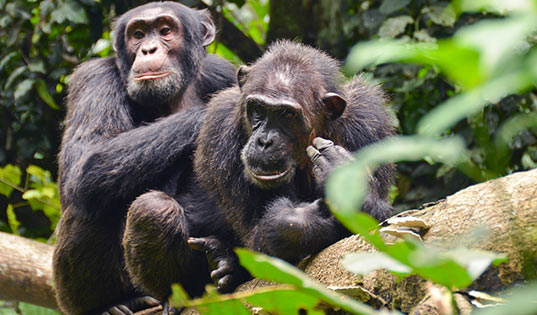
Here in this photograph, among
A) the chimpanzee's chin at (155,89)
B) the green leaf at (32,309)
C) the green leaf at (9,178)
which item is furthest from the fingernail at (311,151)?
the green leaf at (9,178)

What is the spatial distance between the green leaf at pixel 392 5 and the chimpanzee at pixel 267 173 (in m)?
1.69

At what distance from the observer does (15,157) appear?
7543mm

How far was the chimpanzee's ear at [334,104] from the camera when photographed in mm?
4145

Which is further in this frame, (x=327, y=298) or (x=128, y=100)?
(x=128, y=100)

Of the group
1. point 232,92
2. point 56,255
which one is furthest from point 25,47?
point 232,92

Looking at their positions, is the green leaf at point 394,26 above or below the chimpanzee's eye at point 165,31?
below

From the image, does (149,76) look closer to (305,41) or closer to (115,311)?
(115,311)

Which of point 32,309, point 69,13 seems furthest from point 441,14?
point 32,309

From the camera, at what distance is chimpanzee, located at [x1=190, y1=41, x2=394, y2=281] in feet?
12.4

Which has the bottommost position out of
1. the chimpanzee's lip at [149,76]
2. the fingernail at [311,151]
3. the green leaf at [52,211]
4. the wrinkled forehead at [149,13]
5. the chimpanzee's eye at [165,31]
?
the green leaf at [52,211]

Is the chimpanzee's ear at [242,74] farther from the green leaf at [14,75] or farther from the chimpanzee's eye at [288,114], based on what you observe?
the green leaf at [14,75]

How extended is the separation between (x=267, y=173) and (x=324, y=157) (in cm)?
34

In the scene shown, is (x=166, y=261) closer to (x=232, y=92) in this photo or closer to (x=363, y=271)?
(x=232, y=92)

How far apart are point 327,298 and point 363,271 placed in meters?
0.09
